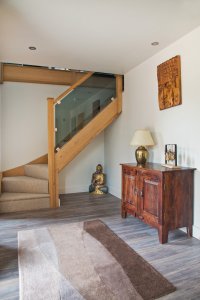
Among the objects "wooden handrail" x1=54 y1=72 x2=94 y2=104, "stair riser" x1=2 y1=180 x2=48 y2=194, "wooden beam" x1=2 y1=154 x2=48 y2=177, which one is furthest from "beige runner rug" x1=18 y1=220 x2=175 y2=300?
"wooden handrail" x1=54 y1=72 x2=94 y2=104

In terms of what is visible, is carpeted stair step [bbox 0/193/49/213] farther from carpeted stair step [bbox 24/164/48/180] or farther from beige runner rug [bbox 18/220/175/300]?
beige runner rug [bbox 18/220/175/300]

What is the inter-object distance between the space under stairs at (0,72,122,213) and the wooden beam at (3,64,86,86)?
0.63m

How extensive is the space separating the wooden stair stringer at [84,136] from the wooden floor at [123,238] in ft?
2.97

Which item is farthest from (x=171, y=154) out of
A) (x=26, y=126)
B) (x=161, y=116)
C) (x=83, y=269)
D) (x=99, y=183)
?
Answer: (x=26, y=126)

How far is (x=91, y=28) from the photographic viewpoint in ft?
8.57

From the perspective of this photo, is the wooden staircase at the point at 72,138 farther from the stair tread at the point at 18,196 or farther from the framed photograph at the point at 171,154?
the framed photograph at the point at 171,154

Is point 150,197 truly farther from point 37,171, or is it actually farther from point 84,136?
point 37,171

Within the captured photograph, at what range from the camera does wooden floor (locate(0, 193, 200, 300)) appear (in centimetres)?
184

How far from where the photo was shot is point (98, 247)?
7.99ft

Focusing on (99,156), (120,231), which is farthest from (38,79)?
(120,231)

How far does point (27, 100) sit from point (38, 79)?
54 cm

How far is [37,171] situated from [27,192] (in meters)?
0.49

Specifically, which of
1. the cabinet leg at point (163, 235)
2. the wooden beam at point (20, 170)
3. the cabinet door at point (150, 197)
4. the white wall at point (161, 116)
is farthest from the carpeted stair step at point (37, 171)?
the cabinet leg at point (163, 235)

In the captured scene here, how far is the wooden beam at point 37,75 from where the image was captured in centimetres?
448
